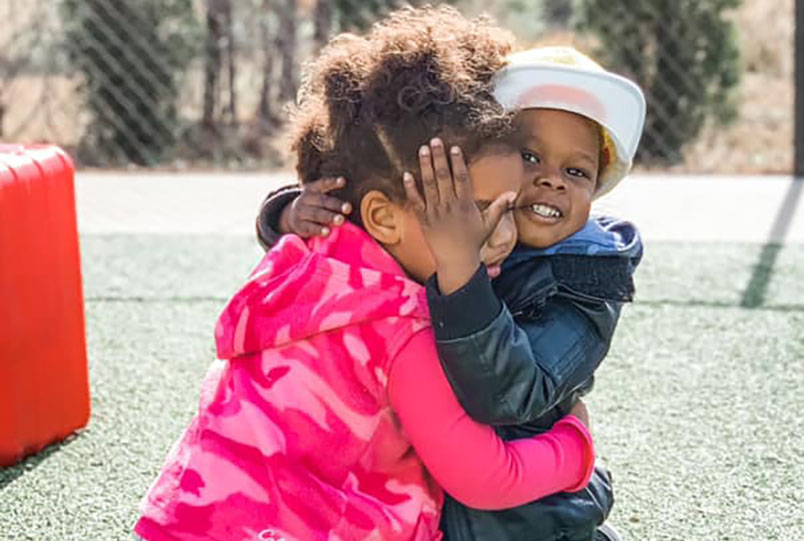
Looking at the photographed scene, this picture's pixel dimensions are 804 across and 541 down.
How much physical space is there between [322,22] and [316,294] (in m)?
5.02

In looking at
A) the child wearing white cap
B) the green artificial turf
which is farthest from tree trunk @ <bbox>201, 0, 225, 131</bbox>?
the child wearing white cap

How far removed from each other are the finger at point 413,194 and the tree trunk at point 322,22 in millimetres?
4996

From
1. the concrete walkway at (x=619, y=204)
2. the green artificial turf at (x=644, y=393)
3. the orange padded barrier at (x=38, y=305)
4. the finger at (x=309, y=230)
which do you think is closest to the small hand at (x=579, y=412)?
the green artificial turf at (x=644, y=393)

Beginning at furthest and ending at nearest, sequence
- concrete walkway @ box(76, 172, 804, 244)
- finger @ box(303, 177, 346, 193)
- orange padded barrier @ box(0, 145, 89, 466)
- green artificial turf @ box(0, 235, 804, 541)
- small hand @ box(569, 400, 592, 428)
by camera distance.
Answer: concrete walkway @ box(76, 172, 804, 244) → orange padded barrier @ box(0, 145, 89, 466) → green artificial turf @ box(0, 235, 804, 541) → small hand @ box(569, 400, 592, 428) → finger @ box(303, 177, 346, 193)

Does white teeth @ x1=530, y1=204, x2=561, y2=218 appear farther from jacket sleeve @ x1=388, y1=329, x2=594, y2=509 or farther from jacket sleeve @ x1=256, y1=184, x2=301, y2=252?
jacket sleeve @ x1=256, y1=184, x2=301, y2=252

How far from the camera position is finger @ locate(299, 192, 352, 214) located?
166 centimetres

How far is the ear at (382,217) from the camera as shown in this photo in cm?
161

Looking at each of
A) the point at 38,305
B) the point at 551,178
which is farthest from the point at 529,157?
the point at 38,305

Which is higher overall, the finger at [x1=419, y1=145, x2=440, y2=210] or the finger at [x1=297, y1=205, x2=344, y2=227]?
the finger at [x1=419, y1=145, x2=440, y2=210]

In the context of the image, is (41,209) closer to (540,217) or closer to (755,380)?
(540,217)

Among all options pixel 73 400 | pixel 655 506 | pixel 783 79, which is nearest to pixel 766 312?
pixel 655 506

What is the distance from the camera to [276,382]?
1645 mm

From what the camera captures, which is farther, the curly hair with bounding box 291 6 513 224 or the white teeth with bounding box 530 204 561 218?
the white teeth with bounding box 530 204 561 218

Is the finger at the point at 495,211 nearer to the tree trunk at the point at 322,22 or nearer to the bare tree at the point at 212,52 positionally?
the tree trunk at the point at 322,22
